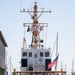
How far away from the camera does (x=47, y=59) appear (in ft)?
127

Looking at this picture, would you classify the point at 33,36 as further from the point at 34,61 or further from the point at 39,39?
the point at 34,61

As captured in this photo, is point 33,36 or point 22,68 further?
point 33,36

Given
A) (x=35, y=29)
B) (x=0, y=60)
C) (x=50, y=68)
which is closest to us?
(x=50, y=68)

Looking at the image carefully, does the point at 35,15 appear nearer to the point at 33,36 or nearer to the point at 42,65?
the point at 33,36

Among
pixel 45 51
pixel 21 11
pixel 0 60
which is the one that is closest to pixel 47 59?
pixel 45 51

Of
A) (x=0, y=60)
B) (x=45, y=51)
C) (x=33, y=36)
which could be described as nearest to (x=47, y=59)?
(x=45, y=51)

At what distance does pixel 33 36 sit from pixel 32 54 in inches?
101

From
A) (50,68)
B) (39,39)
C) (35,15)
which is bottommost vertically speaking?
(50,68)

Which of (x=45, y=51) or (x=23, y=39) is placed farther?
(x=23, y=39)

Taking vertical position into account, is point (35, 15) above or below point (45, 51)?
above

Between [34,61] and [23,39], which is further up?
[23,39]

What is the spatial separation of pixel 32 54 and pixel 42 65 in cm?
184

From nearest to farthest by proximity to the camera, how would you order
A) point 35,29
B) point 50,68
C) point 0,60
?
point 50,68, point 35,29, point 0,60

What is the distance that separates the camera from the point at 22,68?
37.9 metres
